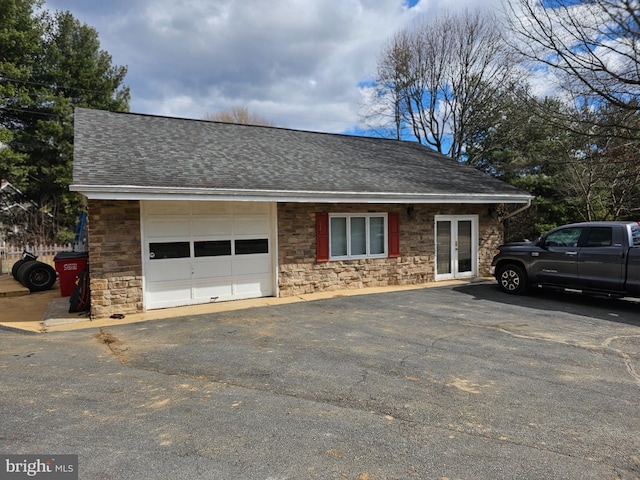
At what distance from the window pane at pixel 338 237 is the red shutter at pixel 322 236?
0.91ft

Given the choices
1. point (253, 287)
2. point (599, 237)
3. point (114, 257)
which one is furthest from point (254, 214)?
point (599, 237)

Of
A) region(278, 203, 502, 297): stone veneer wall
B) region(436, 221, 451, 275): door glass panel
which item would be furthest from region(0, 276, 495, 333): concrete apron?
region(436, 221, 451, 275): door glass panel

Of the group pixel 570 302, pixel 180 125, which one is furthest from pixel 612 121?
pixel 180 125

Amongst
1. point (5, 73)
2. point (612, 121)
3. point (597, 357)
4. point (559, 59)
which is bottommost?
point (597, 357)

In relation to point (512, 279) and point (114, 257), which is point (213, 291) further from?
point (512, 279)

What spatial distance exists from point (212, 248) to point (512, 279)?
728cm

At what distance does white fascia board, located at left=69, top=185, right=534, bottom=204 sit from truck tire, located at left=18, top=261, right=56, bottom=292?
5.76 m

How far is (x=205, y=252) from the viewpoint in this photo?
349 inches

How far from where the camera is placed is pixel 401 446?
3.06m

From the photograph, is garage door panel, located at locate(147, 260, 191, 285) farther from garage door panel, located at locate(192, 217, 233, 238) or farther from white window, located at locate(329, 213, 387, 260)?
white window, located at locate(329, 213, 387, 260)

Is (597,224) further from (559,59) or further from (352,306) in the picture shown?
(352,306)

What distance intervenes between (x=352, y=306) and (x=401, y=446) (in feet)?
17.7

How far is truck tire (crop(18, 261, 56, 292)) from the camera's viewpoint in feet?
35.7

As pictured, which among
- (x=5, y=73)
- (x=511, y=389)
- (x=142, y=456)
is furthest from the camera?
(x=5, y=73)
